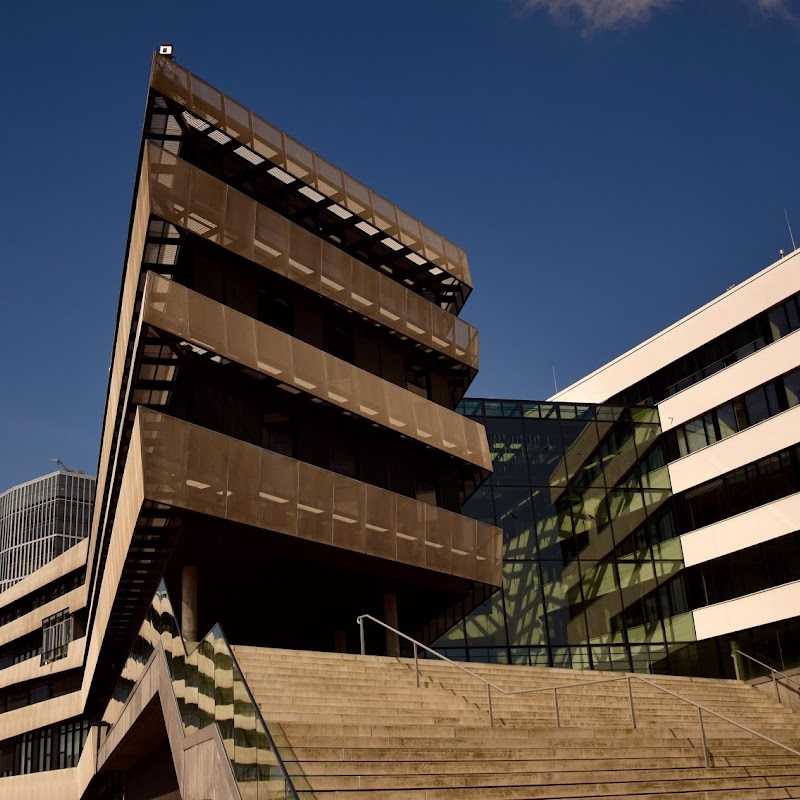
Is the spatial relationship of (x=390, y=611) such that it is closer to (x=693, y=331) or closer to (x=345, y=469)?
(x=345, y=469)

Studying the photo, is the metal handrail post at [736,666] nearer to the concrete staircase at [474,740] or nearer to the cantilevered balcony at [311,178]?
the concrete staircase at [474,740]

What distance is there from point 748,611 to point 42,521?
370 feet

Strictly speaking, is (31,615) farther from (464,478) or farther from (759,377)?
(759,377)

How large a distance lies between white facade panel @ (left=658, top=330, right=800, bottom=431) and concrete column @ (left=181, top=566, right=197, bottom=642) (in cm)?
2112

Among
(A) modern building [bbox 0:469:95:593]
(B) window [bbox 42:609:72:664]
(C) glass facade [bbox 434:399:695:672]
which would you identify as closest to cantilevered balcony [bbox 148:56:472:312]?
(C) glass facade [bbox 434:399:695:672]

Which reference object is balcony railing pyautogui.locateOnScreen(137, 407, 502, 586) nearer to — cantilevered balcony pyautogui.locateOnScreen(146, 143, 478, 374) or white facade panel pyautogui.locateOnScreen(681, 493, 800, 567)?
cantilevered balcony pyautogui.locateOnScreen(146, 143, 478, 374)

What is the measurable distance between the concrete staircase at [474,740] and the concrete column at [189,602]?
→ 432cm

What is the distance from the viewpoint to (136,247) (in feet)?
77.4

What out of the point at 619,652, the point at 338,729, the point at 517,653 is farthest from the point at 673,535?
the point at 338,729

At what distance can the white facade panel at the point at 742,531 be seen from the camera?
32.1m

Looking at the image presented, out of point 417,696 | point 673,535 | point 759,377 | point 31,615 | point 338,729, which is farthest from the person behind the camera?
point 31,615

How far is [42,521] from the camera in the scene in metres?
→ 129

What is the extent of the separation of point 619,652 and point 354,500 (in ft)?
51.0

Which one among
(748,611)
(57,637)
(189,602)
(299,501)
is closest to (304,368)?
(299,501)
